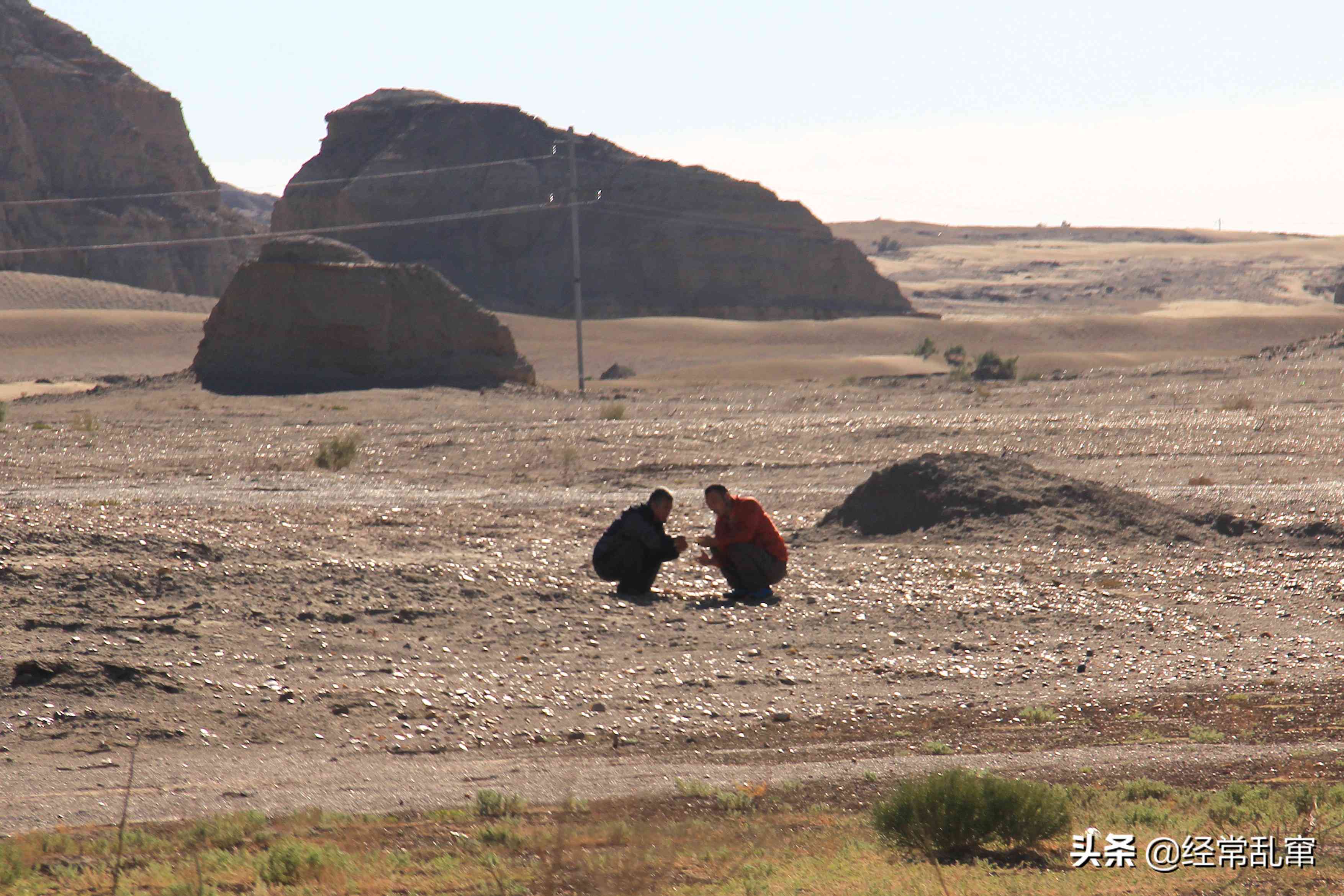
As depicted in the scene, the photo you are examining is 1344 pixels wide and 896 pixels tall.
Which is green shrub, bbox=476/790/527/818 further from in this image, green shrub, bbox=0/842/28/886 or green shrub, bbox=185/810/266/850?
green shrub, bbox=0/842/28/886

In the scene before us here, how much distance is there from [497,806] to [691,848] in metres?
1.07

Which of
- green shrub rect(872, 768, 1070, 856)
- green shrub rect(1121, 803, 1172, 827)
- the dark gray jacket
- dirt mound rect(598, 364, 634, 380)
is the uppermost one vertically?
dirt mound rect(598, 364, 634, 380)

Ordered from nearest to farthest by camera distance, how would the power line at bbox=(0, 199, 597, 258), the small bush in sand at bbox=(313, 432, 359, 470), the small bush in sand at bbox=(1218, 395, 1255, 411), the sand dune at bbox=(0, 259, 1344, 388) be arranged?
the small bush in sand at bbox=(313, 432, 359, 470) → the small bush in sand at bbox=(1218, 395, 1255, 411) → the sand dune at bbox=(0, 259, 1344, 388) → the power line at bbox=(0, 199, 597, 258)

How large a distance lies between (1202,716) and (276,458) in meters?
17.2

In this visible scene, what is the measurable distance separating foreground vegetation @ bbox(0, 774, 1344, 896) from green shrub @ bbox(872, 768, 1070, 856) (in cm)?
1

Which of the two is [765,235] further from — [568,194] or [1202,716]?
[1202,716]

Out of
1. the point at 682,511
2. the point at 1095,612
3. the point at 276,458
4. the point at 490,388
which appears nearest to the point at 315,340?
the point at 490,388

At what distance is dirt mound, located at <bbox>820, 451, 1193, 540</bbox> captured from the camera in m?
15.1

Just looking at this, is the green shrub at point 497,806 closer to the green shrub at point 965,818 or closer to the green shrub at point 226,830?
the green shrub at point 226,830

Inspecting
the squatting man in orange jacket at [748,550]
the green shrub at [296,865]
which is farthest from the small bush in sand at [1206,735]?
the green shrub at [296,865]

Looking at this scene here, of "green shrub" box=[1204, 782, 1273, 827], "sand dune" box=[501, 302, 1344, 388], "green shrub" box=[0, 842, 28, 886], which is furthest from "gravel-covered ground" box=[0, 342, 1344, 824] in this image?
"sand dune" box=[501, 302, 1344, 388]

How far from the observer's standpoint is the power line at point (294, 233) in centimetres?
7919

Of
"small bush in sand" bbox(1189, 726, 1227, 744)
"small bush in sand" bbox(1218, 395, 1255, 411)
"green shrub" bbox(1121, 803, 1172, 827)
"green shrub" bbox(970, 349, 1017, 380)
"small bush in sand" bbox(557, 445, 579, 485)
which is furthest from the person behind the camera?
"green shrub" bbox(970, 349, 1017, 380)

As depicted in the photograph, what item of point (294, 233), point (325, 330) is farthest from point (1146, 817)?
point (294, 233)
